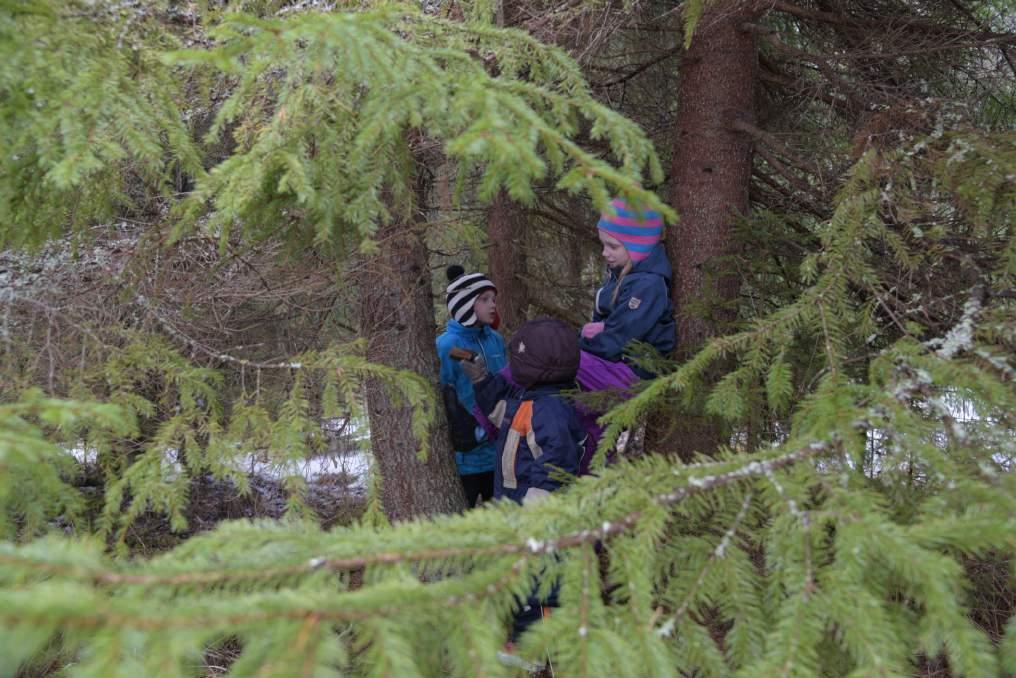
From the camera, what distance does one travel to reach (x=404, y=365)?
172 inches

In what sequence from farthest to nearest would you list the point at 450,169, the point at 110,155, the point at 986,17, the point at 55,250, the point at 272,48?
the point at 450,169
the point at 986,17
the point at 55,250
the point at 110,155
the point at 272,48

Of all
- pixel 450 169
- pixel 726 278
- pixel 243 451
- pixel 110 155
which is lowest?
pixel 243 451

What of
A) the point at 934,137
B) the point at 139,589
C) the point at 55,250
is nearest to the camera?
the point at 139,589

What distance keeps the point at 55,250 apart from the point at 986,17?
20.9 ft

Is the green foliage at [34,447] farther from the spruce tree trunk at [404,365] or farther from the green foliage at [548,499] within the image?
the spruce tree trunk at [404,365]

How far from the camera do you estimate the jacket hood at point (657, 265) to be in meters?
4.35

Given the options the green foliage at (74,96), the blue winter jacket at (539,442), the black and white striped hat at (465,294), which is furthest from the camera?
the black and white striped hat at (465,294)

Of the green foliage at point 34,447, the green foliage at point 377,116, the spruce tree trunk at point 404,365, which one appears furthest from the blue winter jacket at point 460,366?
the green foliage at point 34,447

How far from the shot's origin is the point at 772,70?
499 centimetres

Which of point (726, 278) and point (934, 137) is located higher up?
point (934, 137)

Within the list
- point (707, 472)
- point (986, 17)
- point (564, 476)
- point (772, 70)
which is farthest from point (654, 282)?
point (986, 17)

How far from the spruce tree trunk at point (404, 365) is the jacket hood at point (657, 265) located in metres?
1.39

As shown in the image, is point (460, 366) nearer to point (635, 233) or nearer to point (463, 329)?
point (463, 329)

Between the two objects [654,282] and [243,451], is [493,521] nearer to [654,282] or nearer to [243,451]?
[243,451]
